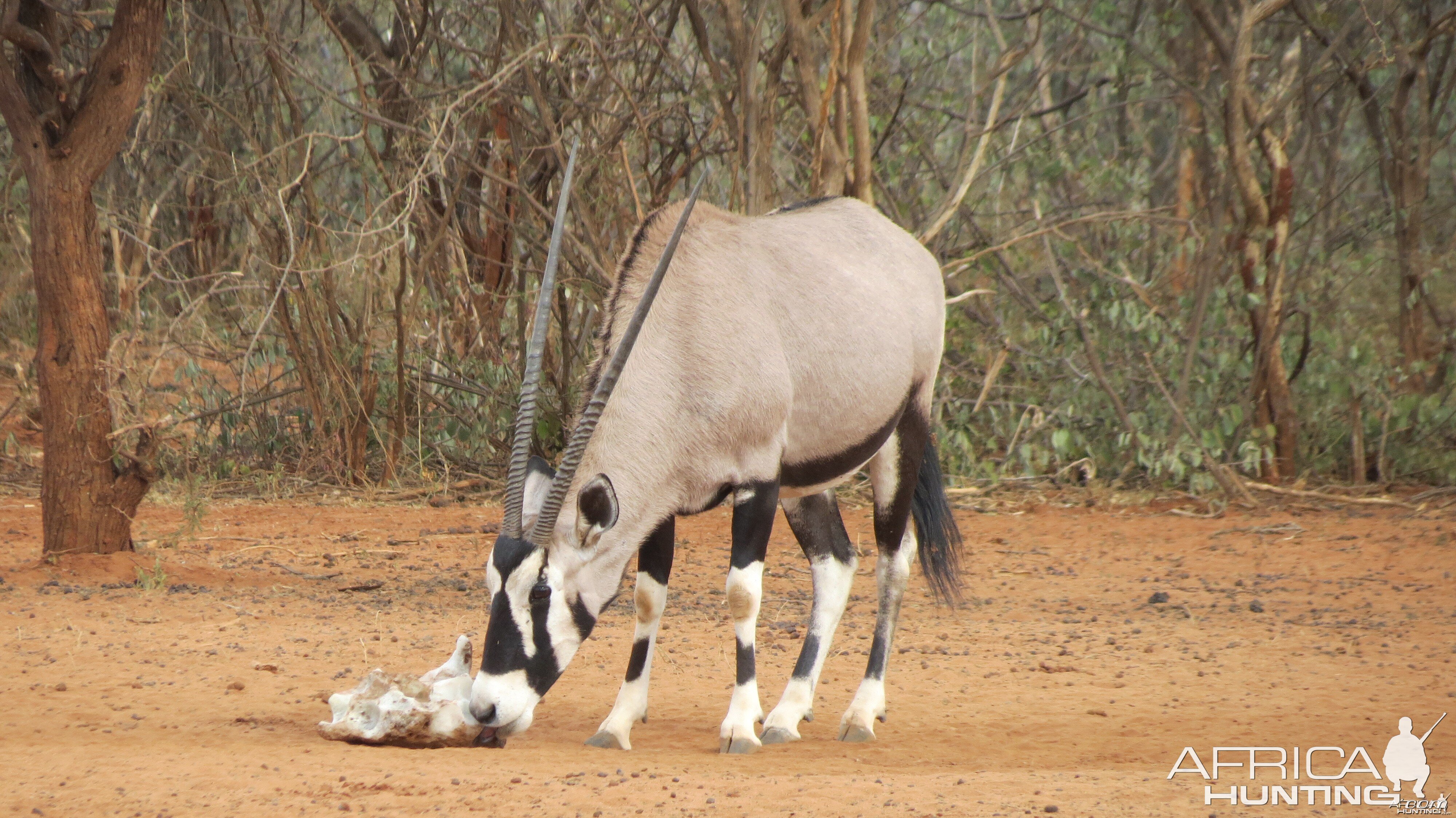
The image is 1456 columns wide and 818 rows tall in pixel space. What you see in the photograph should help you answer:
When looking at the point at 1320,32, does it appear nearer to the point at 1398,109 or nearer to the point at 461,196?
the point at 1398,109

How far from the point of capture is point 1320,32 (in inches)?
358

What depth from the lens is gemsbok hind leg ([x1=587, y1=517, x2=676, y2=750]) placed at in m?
4.23

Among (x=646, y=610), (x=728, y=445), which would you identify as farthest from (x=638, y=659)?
(x=728, y=445)

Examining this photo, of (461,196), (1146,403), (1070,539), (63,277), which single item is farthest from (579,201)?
(1146,403)

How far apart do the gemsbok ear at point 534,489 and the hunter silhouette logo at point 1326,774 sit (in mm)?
1945

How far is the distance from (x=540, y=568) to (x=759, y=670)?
1715 millimetres

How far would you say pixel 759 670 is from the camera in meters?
5.25

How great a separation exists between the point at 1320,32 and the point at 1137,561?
421 centimetres

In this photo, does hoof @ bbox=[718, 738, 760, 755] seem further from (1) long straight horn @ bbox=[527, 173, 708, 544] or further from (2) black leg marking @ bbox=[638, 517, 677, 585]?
(1) long straight horn @ bbox=[527, 173, 708, 544]

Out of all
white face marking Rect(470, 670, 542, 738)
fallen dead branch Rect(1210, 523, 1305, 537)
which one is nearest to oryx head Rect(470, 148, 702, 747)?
white face marking Rect(470, 670, 542, 738)

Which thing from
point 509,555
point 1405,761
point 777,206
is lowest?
point 1405,761

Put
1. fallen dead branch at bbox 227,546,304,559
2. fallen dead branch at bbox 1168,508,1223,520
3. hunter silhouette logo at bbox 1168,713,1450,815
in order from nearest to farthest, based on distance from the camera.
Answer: hunter silhouette logo at bbox 1168,713,1450,815 < fallen dead branch at bbox 227,546,304,559 < fallen dead branch at bbox 1168,508,1223,520

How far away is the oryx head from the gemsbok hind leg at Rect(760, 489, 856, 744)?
851mm

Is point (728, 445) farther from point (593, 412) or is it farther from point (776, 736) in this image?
point (776, 736)
